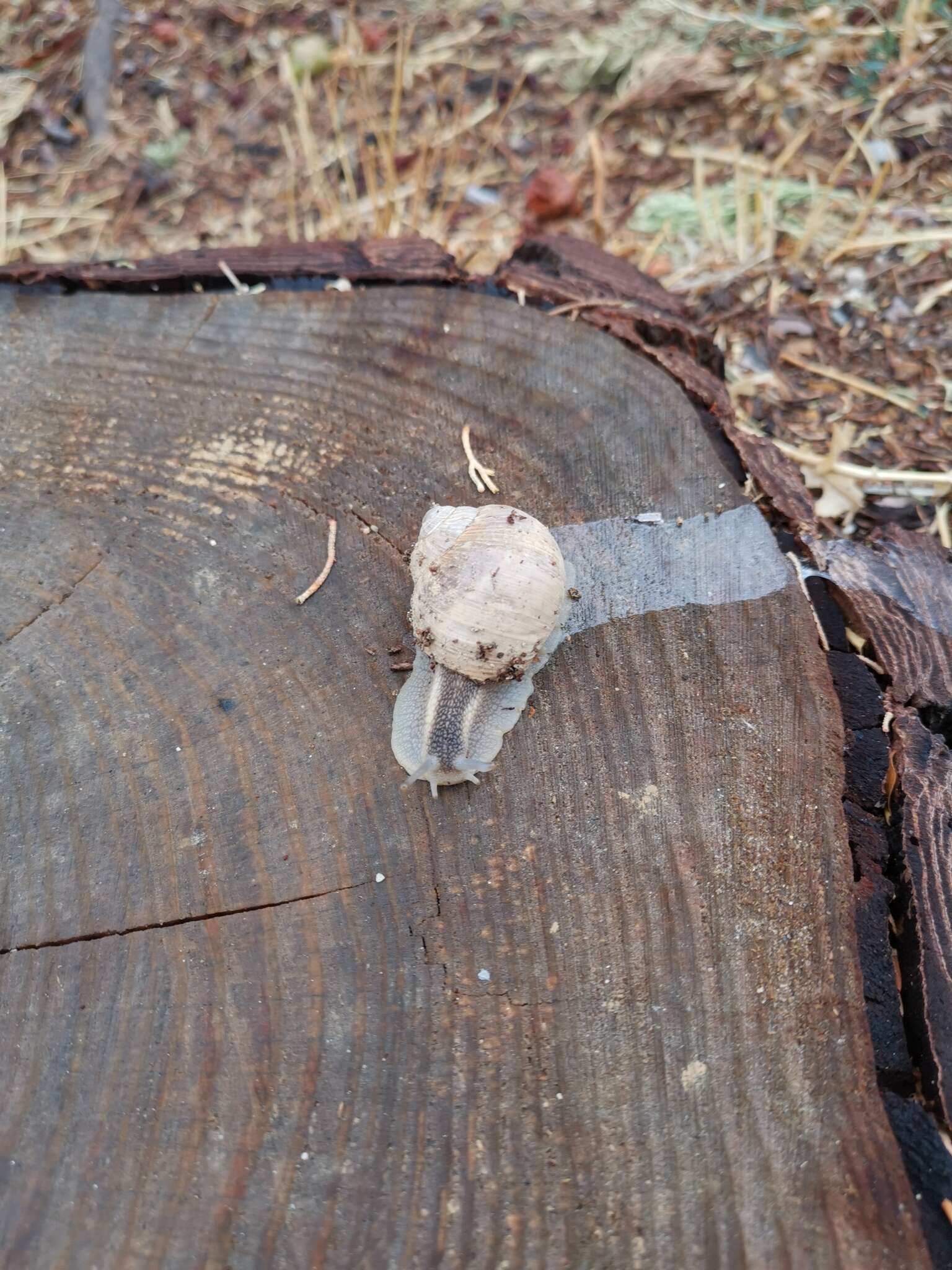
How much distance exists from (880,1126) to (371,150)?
5.35 meters

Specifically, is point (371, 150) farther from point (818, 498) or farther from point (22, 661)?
point (22, 661)

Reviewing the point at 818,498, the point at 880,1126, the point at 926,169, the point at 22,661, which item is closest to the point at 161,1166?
the point at 22,661

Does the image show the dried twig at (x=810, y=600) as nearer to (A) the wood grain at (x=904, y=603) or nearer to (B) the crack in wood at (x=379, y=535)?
(A) the wood grain at (x=904, y=603)

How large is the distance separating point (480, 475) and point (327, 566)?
513 mm

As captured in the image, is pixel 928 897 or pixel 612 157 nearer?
pixel 928 897

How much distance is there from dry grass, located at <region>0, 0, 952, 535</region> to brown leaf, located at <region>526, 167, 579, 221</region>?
0.08 m

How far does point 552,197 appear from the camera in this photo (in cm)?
489

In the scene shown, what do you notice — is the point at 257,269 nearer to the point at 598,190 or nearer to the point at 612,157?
the point at 598,190

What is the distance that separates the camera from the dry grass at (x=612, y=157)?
155 inches

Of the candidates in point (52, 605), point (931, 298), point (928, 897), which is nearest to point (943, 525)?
point (931, 298)

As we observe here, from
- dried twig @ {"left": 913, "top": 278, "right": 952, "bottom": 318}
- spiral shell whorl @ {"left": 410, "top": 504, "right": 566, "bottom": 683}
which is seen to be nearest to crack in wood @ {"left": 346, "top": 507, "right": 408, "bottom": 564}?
spiral shell whorl @ {"left": 410, "top": 504, "right": 566, "bottom": 683}

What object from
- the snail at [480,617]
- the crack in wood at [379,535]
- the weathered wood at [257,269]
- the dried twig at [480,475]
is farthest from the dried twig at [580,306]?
the crack in wood at [379,535]

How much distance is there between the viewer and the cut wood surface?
5.91 feet

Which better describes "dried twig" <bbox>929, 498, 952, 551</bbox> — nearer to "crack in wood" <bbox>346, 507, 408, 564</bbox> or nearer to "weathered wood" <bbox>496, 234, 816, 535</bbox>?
"weathered wood" <bbox>496, 234, 816, 535</bbox>
